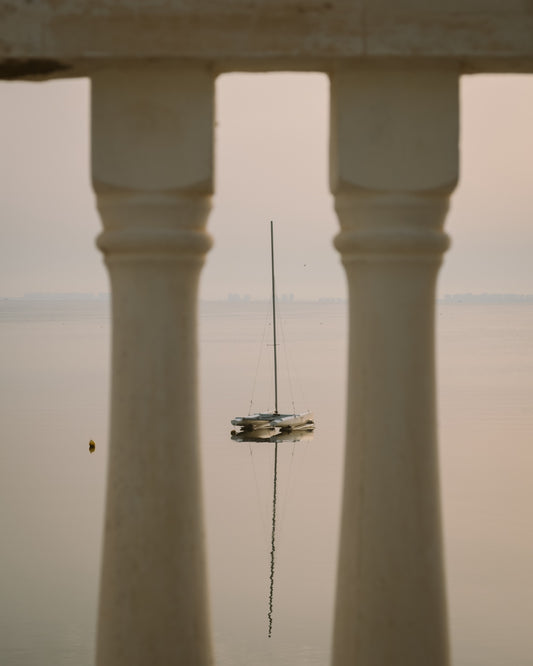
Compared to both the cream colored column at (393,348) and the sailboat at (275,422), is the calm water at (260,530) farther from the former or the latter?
the cream colored column at (393,348)

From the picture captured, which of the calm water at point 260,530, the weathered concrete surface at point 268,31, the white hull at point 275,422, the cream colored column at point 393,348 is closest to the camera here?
the weathered concrete surface at point 268,31

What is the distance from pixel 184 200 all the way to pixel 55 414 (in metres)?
A: 82.0

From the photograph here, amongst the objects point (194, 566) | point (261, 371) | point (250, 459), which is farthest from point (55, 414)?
point (194, 566)

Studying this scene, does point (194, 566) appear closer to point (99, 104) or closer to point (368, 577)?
point (368, 577)

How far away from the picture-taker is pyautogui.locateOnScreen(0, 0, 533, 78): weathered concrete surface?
617cm

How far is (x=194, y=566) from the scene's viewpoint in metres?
6.55

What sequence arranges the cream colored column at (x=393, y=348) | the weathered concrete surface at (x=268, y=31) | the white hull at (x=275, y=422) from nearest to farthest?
the weathered concrete surface at (x=268, y=31), the cream colored column at (x=393, y=348), the white hull at (x=275, y=422)

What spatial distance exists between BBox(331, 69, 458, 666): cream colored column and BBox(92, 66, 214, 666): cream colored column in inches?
38.3

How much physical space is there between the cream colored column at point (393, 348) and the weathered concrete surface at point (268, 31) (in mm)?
239

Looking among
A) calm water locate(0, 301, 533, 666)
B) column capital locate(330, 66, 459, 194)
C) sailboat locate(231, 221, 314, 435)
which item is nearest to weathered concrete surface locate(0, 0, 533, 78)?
column capital locate(330, 66, 459, 194)

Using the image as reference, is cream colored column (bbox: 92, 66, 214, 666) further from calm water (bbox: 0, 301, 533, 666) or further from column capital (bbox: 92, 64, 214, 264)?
calm water (bbox: 0, 301, 533, 666)

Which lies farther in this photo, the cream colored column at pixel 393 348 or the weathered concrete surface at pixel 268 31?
the cream colored column at pixel 393 348

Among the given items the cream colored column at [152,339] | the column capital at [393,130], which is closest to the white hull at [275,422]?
the cream colored column at [152,339]

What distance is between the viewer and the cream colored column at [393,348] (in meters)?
6.34
